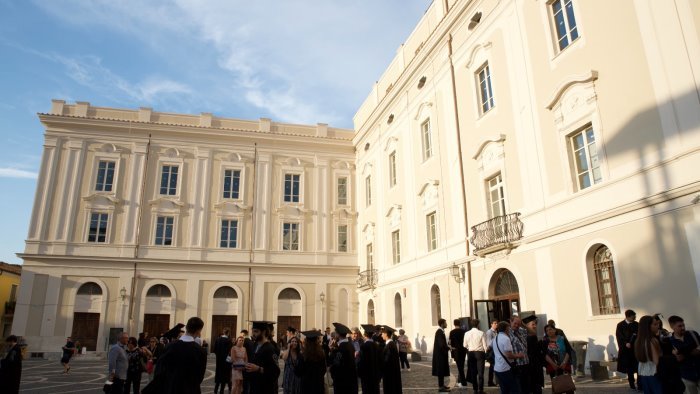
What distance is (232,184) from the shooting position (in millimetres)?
32469

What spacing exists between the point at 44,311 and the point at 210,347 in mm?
9121

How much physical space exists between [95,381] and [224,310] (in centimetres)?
1399

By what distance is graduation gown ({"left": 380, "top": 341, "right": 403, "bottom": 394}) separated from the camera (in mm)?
9367

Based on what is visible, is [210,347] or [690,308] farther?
[210,347]

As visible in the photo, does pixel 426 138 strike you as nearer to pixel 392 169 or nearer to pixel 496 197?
pixel 392 169

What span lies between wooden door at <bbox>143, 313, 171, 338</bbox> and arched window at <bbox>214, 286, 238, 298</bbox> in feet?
9.94

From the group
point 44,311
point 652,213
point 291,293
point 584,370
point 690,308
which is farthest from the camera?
point 291,293

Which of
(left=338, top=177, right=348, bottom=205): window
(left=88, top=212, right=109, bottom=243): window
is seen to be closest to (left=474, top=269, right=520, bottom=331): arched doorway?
(left=338, top=177, right=348, bottom=205): window

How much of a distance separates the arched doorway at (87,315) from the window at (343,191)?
49.9 ft

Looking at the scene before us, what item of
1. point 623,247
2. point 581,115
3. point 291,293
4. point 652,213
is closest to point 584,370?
point 623,247

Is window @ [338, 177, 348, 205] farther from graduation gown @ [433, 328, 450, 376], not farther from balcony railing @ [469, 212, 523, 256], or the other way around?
graduation gown @ [433, 328, 450, 376]

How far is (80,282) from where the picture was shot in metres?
29.1

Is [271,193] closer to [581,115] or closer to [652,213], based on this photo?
[581,115]

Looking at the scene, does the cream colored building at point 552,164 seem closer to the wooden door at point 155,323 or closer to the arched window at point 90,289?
the wooden door at point 155,323
